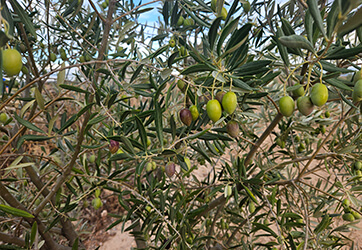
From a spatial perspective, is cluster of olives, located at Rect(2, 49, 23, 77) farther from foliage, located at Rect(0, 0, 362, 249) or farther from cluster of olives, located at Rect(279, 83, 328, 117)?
cluster of olives, located at Rect(279, 83, 328, 117)

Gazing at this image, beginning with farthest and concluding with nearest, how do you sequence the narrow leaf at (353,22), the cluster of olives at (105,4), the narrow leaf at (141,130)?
1. the cluster of olives at (105,4)
2. the narrow leaf at (141,130)
3. the narrow leaf at (353,22)

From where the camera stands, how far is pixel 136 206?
1079 mm

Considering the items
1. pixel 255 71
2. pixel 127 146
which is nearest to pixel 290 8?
pixel 255 71

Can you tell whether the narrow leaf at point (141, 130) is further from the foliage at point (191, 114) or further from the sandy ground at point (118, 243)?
the sandy ground at point (118, 243)

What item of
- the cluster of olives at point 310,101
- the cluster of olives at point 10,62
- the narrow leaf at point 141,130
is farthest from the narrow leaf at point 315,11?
the cluster of olives at point 10,62

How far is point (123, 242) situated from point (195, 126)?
8.84ft

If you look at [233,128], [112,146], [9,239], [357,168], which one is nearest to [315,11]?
[233,128]

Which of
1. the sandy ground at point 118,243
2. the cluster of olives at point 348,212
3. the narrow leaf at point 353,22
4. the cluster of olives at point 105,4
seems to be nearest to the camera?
the narrow leaf at point 353,22

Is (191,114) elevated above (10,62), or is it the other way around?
(10,62)

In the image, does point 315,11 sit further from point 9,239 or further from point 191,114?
point 9,239

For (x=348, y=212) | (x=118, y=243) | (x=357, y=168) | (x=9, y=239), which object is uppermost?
(x=9, y=239)

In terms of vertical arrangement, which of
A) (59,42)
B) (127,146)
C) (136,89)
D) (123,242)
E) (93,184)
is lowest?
(123,242)

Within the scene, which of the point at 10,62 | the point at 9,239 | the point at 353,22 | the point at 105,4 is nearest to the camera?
the point at 353,22

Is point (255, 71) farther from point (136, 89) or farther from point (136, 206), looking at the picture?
point (136, 206)
